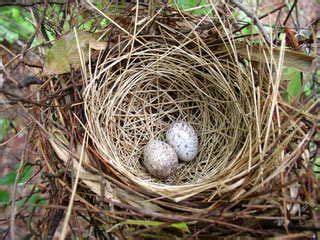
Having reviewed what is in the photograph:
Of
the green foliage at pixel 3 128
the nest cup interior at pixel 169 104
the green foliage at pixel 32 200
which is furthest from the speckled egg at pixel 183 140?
the green foliage at pixel 3 128

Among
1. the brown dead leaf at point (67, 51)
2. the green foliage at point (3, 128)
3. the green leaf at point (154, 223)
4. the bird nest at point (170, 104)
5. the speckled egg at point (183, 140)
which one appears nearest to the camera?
the green leaf at point (154, 223)

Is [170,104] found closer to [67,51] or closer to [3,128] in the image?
[67,51]

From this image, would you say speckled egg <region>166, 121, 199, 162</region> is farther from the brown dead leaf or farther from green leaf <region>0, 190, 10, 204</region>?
green leaf <region>0, 190, 10, 204</region>

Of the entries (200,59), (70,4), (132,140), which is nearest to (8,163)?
(132,140)

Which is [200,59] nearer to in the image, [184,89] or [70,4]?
[184,89]

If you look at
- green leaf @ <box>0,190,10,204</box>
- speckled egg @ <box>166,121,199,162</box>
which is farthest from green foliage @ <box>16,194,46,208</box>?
speckled egg @ <box>166,121,199,162</box>

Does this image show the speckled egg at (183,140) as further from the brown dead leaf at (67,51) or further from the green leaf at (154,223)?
the green leaf at (154,223)
